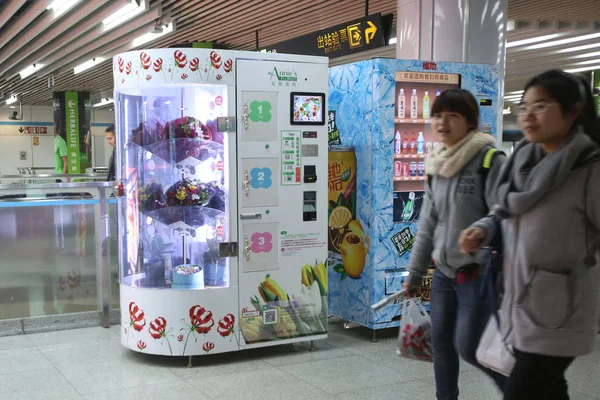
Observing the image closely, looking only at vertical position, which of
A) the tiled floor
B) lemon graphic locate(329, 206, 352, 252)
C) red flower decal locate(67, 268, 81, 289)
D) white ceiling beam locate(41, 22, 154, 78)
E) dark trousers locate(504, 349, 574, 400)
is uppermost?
white ceiling beam locate(41, 22, 154, 78)

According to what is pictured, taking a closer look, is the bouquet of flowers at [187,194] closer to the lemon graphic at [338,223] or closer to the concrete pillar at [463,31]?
the lemon graphic at [338,223]

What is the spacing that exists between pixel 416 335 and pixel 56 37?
11.1 meters

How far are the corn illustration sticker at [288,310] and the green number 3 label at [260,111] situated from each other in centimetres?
110

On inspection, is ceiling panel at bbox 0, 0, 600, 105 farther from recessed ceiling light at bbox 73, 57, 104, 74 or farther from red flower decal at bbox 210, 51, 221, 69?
red flower decal at bbox 210, 51, 221, 69

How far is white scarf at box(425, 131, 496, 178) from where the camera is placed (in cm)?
280

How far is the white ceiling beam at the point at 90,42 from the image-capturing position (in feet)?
31.5

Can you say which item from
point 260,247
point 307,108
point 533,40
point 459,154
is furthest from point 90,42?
point 459,154

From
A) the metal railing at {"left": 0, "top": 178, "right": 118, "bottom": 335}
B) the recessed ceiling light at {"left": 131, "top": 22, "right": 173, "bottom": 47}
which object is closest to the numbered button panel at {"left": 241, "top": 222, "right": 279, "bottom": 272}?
the metal railing at {"left": 0, "top": 178, "right": 118, "bottom": 335}

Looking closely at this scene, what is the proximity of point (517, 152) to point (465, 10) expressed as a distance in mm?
3625

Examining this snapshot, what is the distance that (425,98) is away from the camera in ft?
17.5

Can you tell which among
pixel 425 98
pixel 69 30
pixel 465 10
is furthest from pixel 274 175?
pixel 69 30

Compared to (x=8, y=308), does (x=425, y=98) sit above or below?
above

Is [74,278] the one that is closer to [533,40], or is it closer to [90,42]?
[90,42]

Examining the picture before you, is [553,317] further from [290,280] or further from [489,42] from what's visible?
[489,42]
